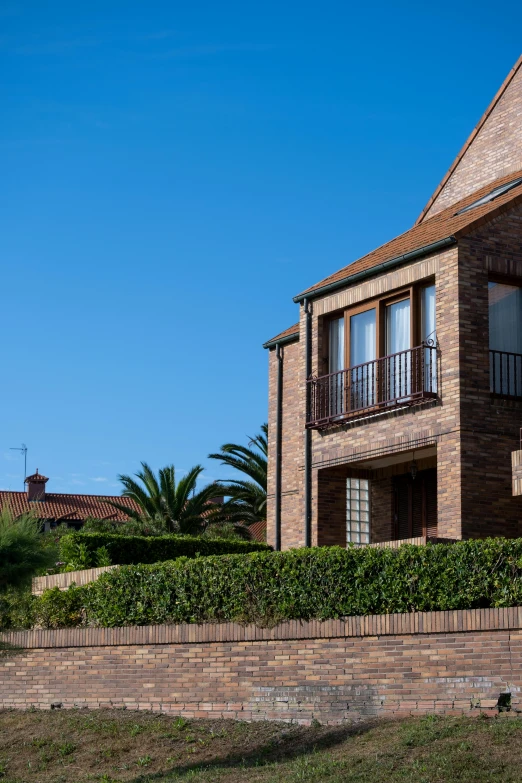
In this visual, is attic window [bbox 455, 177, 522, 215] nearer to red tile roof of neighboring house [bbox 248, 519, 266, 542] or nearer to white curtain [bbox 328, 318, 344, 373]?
white curtain [bbox 328, 318, 344, 373]

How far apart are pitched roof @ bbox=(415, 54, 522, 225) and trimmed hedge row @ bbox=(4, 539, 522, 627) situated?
42.8 feet

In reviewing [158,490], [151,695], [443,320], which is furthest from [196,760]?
[158,490]

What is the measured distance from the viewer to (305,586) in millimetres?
15883

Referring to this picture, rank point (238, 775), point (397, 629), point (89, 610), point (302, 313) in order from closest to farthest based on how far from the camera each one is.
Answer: point (238, 775) < point (397, 629) < point (89, 610) < point (302, 313)

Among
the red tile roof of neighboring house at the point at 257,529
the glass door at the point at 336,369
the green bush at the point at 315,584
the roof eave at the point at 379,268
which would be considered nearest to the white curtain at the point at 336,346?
the glass door at the point at 336,369

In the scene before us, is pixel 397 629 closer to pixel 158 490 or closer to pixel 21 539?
pixel 21 539

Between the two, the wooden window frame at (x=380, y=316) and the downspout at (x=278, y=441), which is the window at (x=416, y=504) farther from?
the downspout at (x=278, y=441)

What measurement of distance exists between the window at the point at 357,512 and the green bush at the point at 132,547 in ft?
6.11

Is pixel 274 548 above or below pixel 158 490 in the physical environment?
below

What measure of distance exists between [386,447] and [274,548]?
505 centimetres

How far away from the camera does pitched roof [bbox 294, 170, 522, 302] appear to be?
2072 centimetres

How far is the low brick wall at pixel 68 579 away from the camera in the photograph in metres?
21.2

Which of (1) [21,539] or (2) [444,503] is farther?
(2) [444,503]

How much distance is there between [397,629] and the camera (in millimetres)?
14516
